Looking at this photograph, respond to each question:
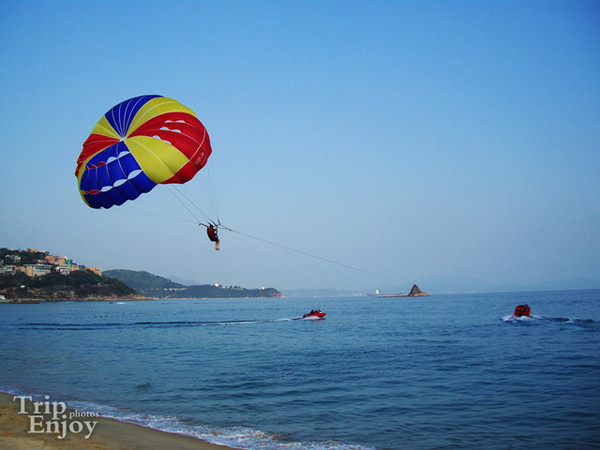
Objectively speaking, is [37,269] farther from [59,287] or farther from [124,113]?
[124,113]

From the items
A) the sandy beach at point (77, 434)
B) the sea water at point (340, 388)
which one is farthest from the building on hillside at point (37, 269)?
the sandy beach at point (77, 434)

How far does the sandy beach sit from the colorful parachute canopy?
7.57m

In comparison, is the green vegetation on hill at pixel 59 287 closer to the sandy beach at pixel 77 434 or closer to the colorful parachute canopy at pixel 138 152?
the colorful parachute canopy at pixel 138 152

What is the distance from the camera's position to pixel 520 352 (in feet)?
74.3

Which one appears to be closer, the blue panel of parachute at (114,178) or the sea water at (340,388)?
the sea water at (340,388)

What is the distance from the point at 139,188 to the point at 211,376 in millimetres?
7827

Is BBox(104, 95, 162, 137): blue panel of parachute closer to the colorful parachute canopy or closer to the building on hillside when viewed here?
→ the colorful parachute canopy

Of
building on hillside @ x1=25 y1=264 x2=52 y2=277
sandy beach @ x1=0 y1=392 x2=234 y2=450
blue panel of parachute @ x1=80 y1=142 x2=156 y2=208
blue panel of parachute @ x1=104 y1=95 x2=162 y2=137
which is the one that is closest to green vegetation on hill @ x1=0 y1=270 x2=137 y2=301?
building on hillside @ x1=25 y1=264 x2=52 y2=277

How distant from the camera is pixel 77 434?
9.38m

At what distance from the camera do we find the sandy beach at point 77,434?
8.55m

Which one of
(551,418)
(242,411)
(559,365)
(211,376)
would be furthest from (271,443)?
(559,365)

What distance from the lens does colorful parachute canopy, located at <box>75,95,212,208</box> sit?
50.9 feet

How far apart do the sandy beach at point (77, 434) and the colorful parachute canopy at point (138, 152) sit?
7.57m

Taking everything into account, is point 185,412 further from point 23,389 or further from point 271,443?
point 23,389
